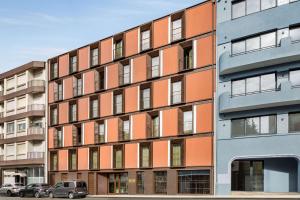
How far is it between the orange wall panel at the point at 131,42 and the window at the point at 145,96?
420 cm

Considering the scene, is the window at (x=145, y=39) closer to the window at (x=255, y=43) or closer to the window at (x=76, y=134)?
the window at (x=255, y=43)

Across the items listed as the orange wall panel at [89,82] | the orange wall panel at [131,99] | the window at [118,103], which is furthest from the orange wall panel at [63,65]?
the orange wall panel at [131,99]

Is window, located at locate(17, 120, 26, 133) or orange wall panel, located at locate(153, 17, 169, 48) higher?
orange wall panel, located at locate(153, 17, 169, 48)

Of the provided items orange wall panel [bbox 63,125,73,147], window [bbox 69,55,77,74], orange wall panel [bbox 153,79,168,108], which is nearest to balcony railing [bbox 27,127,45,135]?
orange wall panel [bbox 63,125,73,147]

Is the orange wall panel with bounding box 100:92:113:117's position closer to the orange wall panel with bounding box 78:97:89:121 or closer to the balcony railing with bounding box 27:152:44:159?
the orange wall panel with bounding box 78:97:89:121

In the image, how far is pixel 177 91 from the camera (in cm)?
5262

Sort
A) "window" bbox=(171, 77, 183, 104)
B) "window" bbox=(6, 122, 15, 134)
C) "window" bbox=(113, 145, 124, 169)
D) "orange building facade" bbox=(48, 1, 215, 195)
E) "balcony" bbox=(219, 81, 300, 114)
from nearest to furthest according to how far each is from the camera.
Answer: "balcony" bbox=(219, 81, 300, 114) → "orange building facade" bbox=(48, 1, 215, 195) → "window" bbox=(171, 77, 183, 104) → "window" bbox=(113, 145, 124, 169) → "window" bbox=(6, 122, 15, 134)

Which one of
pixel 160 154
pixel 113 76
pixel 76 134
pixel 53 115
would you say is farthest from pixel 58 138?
pixel 160 154

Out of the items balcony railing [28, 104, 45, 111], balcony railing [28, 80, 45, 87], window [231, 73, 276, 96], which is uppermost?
balcony railing [28, 80, 45, 87]

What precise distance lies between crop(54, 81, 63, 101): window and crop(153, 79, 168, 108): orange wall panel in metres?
18.9

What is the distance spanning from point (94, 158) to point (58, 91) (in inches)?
480

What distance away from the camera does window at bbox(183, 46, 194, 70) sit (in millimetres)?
51991

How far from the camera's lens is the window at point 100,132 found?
62000mm

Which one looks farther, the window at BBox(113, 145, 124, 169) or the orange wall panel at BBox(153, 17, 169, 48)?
the window at BBox(113, 145, 124, 169)
